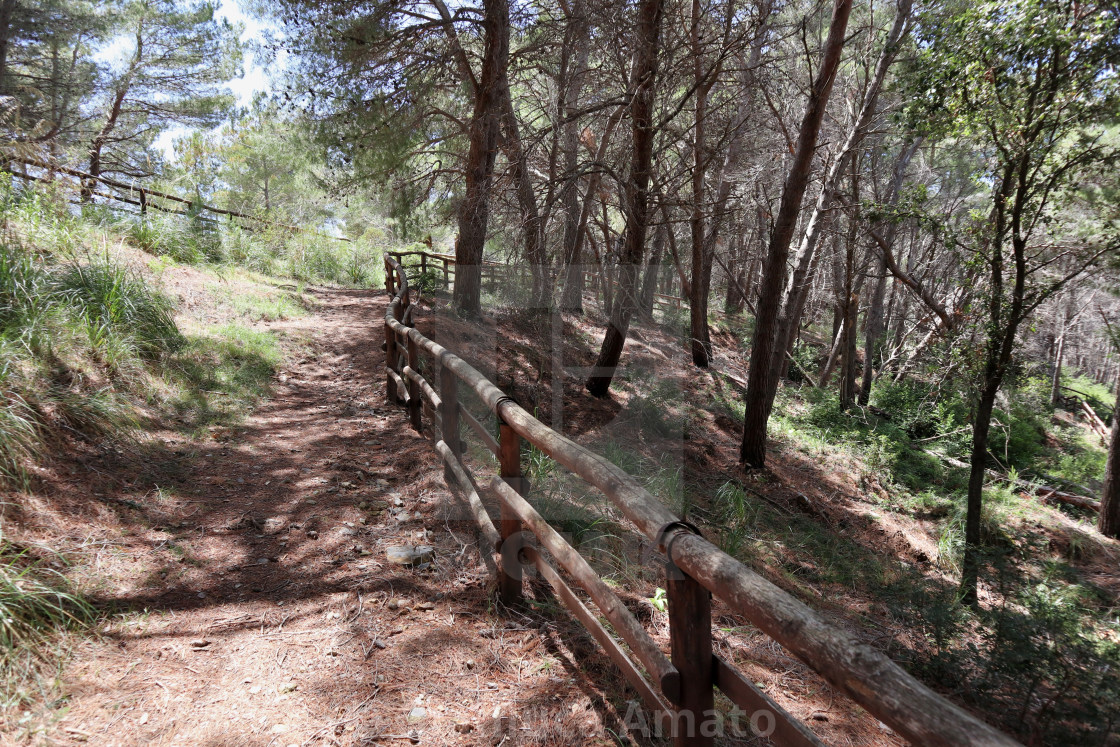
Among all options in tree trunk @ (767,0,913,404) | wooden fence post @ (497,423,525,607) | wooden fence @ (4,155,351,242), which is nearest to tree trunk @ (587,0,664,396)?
tree trunk @ (767,0,913,404)

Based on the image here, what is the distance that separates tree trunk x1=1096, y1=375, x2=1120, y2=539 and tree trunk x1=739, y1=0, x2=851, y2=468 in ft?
16.7

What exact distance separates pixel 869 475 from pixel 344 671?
9501 millimetres

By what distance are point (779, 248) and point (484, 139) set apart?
4961mm

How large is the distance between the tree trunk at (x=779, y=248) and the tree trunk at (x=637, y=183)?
1.96 metres

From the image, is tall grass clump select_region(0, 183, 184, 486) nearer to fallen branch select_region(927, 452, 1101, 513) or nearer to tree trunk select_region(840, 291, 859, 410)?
fallen branch select_region(927, 452, 1101, 513)

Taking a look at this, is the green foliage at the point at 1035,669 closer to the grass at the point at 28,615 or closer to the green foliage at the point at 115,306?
the grass at the point at 28,615

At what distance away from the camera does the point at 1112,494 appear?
8438mm

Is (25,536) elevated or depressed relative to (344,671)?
elevated

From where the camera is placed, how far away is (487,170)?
932 cm

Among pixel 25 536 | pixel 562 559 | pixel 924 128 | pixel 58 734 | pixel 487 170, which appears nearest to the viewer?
pixel 58 734

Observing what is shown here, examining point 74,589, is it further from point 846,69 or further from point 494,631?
point 846,69

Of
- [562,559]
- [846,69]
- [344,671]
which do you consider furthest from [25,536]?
[846,69]

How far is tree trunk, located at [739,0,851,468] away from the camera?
753 centimetres

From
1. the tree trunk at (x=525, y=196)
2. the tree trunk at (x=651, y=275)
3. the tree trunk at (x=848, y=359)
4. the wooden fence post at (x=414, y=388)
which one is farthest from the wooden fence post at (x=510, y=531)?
the tree trunk at (x=848, y=359)
